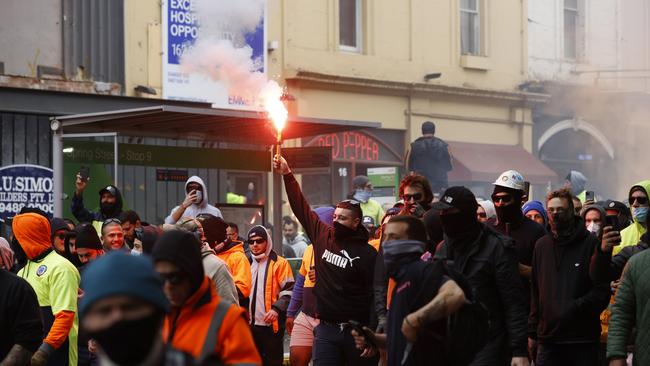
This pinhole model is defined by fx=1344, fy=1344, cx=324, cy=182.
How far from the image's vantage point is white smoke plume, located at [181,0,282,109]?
22.6 m

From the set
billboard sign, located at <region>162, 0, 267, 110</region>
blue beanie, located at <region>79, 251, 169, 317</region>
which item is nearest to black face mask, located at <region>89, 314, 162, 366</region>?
blue beanie, located at <region>79, 251, 169, 317</region>

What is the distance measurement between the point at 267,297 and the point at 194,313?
6.97m

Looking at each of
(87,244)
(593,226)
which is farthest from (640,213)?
(87,244)

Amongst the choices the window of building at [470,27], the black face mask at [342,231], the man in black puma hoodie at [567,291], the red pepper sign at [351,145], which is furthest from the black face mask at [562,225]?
the window of building at [470,27]

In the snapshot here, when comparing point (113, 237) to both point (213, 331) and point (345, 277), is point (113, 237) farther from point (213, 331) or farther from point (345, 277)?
point (213, 331)

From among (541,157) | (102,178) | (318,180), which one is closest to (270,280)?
(102,178)

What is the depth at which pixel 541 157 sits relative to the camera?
98.5 ft

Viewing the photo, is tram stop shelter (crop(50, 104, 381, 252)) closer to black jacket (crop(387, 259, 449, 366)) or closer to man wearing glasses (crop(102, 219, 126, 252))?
man wearing glasses (crop(102, 219, 126, 252))

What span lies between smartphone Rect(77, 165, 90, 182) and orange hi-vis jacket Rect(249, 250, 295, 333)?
3043 mm

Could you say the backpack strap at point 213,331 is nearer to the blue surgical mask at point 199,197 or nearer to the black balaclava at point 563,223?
the black balaclava at point 563,223

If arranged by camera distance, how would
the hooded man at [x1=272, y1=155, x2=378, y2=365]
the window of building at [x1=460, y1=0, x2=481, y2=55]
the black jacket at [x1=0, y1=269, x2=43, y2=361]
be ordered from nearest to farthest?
the black jacket at [x1=0, y1=269, x2=43, y2=361], the hooded man at [x1=272, y1=155, x2=378, y2=365], the window of building at [x1=460, y1=0, x2=481, y2=55]

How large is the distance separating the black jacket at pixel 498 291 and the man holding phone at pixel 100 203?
5.92 metres

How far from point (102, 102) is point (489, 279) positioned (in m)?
12.9

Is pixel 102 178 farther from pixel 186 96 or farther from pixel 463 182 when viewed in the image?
pixel 463 182
